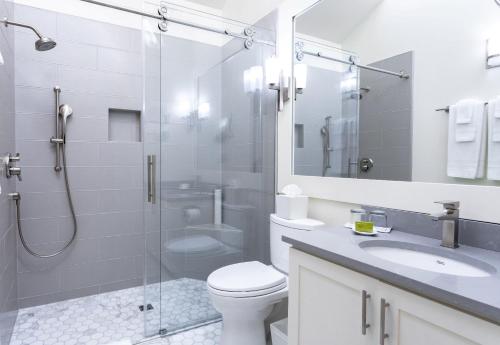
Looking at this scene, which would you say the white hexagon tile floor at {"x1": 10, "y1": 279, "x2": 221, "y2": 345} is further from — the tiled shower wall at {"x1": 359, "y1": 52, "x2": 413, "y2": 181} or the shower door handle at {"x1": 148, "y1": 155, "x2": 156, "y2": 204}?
the tiled shower wall at {"x1": 359, "y1": 52, "x2": 413, "y2": 181}

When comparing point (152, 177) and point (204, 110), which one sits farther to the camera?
point (204, 110)

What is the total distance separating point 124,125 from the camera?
8.91ft

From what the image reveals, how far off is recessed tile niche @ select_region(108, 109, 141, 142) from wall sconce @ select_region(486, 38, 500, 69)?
252 cm

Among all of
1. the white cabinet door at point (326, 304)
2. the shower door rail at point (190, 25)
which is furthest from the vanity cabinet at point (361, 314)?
the shower door rail at point (190, 25)

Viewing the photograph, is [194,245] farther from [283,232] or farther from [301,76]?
[301,76]

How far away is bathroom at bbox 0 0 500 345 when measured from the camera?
3.63 ft

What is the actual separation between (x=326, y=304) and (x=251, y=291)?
2.00ft

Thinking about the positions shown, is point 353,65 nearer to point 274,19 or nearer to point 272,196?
point 274,19

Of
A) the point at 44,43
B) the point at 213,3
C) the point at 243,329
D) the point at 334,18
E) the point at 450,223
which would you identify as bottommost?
the point at 243,329

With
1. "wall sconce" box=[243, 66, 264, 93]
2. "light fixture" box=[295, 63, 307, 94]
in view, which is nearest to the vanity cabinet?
"light fixture" box=[295, 63, 307, 94]

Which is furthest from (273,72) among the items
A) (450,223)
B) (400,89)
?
(450,223)

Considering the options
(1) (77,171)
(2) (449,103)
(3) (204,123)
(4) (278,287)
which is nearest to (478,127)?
(2) (449,103)

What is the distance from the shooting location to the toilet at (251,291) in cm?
159

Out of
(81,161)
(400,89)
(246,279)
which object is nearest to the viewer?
(400,89)
